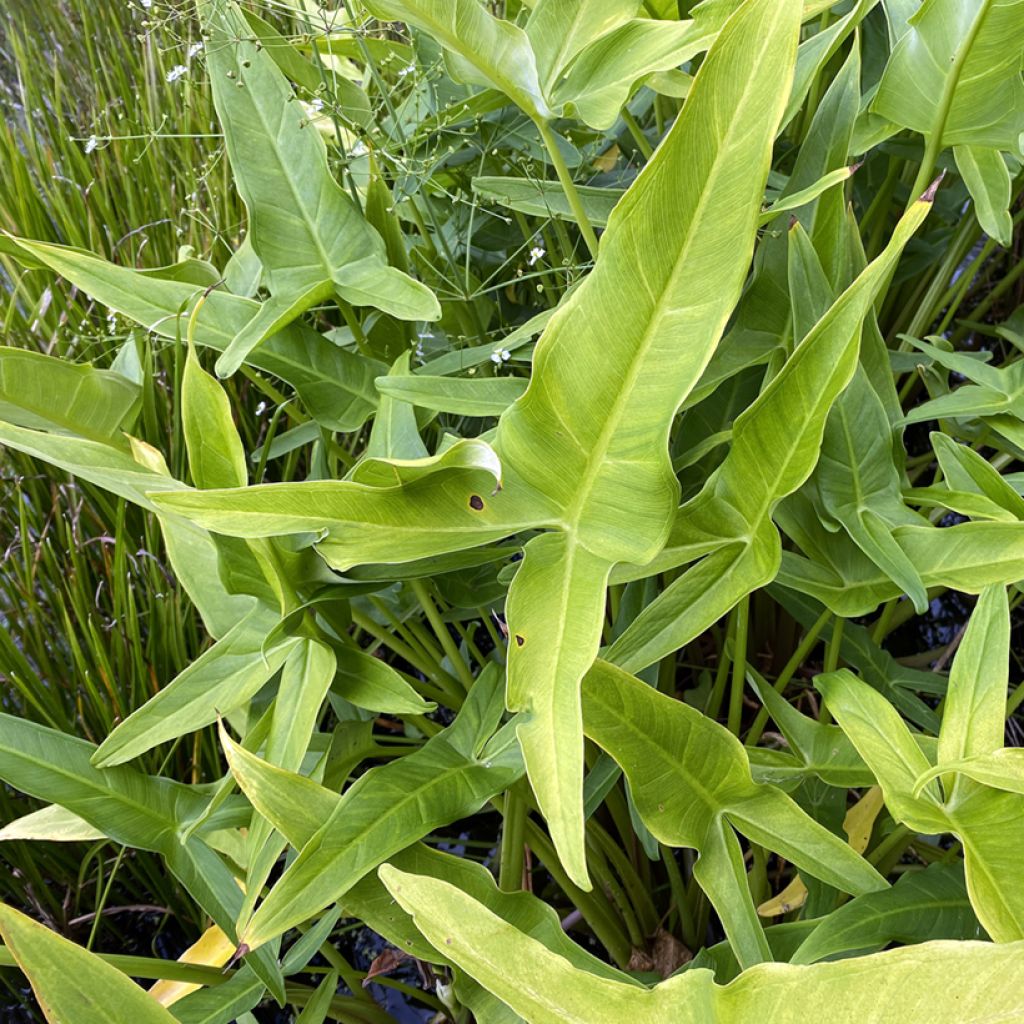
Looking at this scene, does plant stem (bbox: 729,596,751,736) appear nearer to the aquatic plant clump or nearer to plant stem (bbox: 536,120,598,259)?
the aquatic plant clump

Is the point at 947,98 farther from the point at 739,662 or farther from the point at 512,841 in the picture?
the point at 512,841

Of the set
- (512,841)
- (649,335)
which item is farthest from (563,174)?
(512,841)

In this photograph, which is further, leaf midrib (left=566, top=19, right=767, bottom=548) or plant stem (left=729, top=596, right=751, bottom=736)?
plant stem (left=729, top=596, right=751, bottom=736)

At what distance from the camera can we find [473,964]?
0.91 ft

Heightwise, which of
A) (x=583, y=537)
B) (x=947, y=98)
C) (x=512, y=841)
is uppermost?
(x=947, y=98)

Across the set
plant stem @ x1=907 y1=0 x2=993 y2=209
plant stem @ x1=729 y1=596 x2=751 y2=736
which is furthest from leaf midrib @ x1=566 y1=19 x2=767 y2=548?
plant stem @ x1=907 y1=0 x2=993 y2=209

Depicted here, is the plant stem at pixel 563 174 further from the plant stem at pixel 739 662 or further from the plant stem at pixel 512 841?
the plant stem at pixel 512 841

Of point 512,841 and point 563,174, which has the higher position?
point 563,174

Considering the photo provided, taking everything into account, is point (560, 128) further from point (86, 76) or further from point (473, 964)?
point (86, 76)

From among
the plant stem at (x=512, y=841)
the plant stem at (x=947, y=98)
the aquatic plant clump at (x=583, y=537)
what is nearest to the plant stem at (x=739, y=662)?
the aquatic plant clump at (x=583, y=537)

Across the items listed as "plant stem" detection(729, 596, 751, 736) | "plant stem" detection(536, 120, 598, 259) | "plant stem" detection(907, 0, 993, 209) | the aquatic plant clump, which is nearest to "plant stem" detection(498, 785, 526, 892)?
the aquatic plant clump

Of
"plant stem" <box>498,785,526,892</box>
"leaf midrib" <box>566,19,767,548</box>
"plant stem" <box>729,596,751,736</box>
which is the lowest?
"plant stem" <box>498,785,526,892</box>

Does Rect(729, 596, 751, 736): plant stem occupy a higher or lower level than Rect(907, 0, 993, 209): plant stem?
lower

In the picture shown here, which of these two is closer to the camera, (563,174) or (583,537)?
(583,537)
